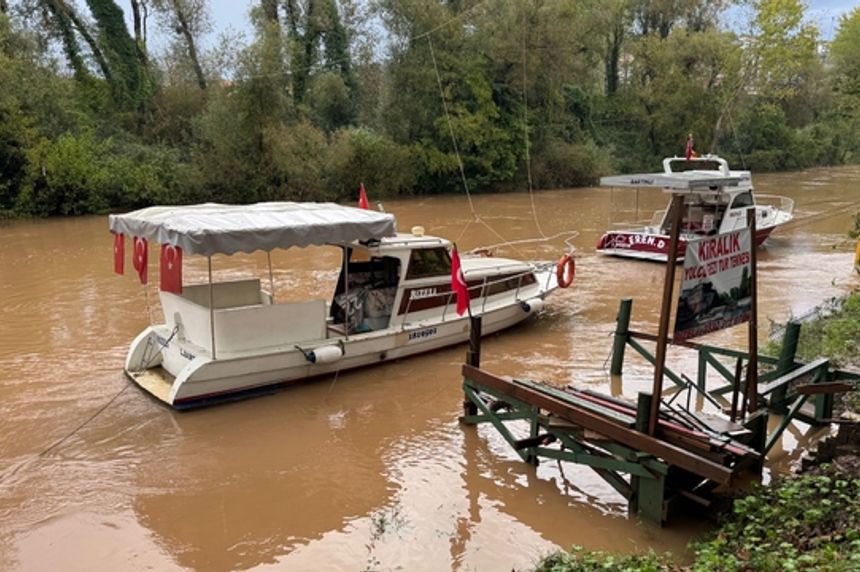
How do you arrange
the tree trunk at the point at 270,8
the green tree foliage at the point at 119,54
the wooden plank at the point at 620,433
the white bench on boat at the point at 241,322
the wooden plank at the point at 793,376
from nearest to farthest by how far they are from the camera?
the wooden plank at the point at 620,433
the wooden plank at the point at 793,376
the white bench on boat at the point at 241,322
the green tree foliage at the point at 119,54
the tree trunk at the point at 270,8

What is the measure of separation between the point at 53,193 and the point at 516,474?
25.9 metres

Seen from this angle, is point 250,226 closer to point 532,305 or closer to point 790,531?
point 532,305

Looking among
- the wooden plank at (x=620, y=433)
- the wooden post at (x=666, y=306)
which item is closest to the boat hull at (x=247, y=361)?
the wooden plank at (x=620, y=433)

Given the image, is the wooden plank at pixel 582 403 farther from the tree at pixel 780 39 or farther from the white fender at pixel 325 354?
the tree at pixel 780 39

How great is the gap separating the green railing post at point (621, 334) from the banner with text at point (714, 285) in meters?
2.58

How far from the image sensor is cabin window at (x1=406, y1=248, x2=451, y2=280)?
1055 centimetres

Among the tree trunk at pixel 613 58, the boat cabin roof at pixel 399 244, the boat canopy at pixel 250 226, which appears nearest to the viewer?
the boat canopy at pixel 250 226

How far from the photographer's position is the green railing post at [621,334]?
927 cm

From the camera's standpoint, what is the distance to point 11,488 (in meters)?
7.18

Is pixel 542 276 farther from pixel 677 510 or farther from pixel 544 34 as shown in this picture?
pixel 544 34

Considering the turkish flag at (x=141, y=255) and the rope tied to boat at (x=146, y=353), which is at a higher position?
the turkish flag at (x=141, y=255)

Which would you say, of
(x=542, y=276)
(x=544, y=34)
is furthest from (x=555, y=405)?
(x=544, y=34)

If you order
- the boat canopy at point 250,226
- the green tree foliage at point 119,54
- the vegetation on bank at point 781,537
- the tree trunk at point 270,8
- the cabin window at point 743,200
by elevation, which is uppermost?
the tree trunk at point 270,8

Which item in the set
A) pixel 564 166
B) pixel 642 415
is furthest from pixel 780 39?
pixel 642 415
